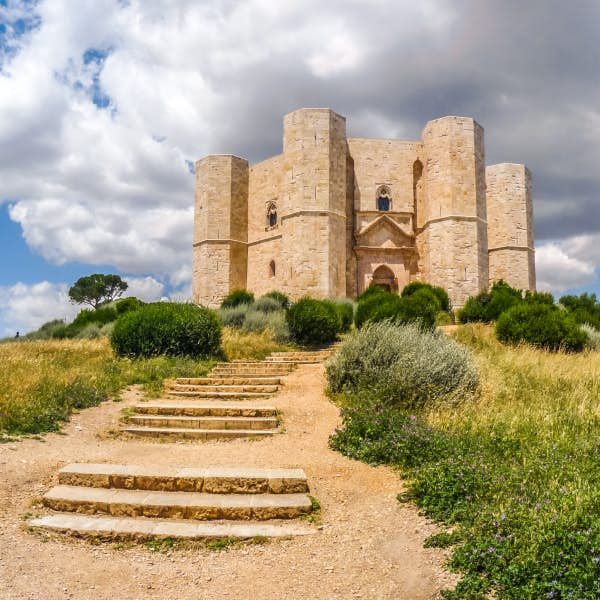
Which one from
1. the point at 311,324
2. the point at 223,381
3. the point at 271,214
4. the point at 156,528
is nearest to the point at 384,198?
the point at 271,214

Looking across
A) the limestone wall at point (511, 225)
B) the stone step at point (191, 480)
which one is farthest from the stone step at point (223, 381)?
the limestone wall at point (511, 225)

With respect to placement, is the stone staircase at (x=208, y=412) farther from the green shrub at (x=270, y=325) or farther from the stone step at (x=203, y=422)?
the green shrub at (x=270, y=325)

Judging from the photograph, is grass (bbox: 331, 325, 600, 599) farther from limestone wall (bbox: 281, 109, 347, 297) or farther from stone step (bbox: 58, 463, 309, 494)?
limestone wall (bbox: 281, 109, 347, 297)

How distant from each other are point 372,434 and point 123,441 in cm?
300

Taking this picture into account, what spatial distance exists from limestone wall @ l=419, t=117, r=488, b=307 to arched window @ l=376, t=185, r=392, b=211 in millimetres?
1923

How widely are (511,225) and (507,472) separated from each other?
86.2 feet

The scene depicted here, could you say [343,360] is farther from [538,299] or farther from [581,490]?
[538,299]

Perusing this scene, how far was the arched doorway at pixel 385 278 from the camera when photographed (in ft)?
82.9

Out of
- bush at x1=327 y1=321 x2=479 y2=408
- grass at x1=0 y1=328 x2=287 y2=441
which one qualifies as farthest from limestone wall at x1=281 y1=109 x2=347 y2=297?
bush at x1=327 y1=321 x2=479 y2=408

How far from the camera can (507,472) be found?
4023mm

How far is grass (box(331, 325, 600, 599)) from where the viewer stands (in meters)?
2.76

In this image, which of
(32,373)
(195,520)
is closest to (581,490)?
(195,520)

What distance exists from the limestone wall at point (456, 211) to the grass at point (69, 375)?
1327 centimetres

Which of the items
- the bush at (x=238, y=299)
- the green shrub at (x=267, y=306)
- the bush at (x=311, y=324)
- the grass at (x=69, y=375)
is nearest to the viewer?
the grass at (x=69, y=375)
